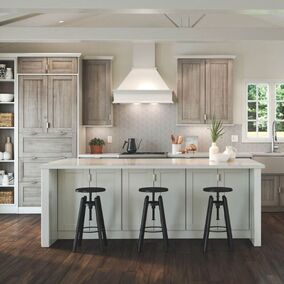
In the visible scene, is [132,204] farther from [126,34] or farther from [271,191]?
[271,191]

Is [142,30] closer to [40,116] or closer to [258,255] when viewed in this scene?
[40,116]

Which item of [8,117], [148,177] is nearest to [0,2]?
[148,177]

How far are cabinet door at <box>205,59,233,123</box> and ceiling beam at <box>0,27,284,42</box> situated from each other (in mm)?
1289

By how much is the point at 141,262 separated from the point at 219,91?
409 centimetres

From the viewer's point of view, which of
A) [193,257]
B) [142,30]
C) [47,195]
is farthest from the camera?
[142,30]

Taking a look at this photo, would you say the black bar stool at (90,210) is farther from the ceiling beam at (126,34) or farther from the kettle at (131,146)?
the kettle at (131,146)

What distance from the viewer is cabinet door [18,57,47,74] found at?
7.64m

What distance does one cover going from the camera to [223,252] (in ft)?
16.7

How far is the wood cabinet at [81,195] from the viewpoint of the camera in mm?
5719

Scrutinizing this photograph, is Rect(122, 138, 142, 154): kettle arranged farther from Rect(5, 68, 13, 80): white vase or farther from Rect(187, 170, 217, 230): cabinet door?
Rect(187, 170, 217, 230): cabinet door

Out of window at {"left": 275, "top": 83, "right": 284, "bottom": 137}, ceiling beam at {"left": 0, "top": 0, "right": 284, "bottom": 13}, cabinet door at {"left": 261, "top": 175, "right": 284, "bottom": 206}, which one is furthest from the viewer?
window at {"left": 275, "top": 83, "right": 284, "bottom": 137}

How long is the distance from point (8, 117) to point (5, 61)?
1056 mm

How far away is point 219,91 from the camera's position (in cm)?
800

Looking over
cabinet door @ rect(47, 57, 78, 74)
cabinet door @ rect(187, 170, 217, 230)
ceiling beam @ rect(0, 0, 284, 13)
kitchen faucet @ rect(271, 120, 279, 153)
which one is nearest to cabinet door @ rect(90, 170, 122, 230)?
cabinet door @ rect(187, 170, 217, 230)
